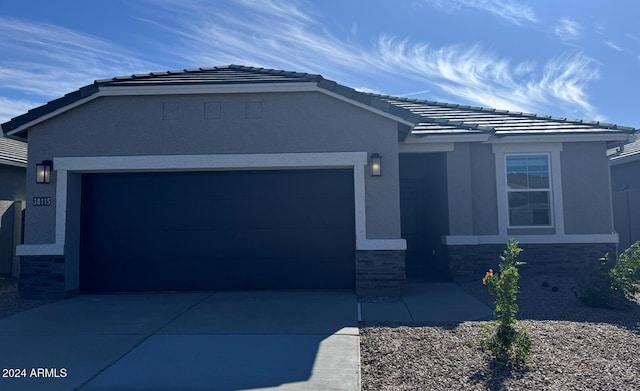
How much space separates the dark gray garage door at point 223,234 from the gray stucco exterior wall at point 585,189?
5.37 m

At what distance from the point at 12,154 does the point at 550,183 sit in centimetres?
1425

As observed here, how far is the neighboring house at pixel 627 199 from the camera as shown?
43.8 ft

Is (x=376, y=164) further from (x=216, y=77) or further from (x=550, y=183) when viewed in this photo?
(x=550, y=183)

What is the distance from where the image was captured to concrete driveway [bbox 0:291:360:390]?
459cm

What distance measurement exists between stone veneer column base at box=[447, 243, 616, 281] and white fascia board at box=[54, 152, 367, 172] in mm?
3767

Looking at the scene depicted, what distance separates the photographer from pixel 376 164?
28.3ft

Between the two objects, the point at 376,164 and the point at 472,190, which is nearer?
the point at 376,164

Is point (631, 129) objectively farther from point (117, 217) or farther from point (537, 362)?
point (117, 217)

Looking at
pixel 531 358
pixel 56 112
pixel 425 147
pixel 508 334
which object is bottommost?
pixel 531 358

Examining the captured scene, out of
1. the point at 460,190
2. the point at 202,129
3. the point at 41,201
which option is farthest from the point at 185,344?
Result: the point at 460,190

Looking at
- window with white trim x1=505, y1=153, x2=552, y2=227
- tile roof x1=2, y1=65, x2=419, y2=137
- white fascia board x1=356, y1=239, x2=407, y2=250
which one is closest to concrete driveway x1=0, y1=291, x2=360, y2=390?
white fascia board x1=356, y1=239, x2=407, y2=250

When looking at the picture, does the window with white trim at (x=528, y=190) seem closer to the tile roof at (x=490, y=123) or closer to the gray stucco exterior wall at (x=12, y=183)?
the tile roof at (x=490, y=123)


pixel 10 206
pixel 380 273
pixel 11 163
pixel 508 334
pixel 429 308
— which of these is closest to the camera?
pixel 508 334

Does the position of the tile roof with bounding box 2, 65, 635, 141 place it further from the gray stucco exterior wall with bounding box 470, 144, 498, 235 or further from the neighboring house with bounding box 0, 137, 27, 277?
the neighboring house with bounding box 0, 137, 27, 277
